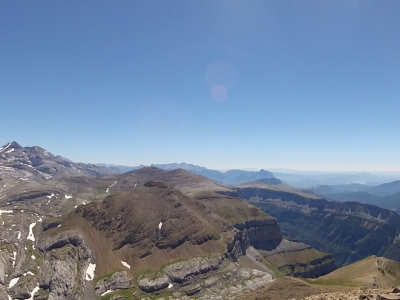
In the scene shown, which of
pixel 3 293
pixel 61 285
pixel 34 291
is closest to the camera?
pixel 3 293

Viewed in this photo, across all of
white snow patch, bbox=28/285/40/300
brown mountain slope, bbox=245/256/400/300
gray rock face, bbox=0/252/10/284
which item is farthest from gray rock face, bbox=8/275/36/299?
brown mountain slope, bbox=245/256/400/300

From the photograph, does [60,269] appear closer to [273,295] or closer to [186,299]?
[186,299]

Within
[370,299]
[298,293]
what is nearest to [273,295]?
[298,293]

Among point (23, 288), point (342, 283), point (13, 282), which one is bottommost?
point (23, 288)

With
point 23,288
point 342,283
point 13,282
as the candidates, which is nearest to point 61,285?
point 23,288

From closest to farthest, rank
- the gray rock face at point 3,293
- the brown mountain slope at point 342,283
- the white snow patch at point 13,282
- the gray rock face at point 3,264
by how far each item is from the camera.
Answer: the brown mountain slope at point 342,283, the gray rock face at point 3,293, the gray rock face at point 3,264, the white snow patch at point 13,282

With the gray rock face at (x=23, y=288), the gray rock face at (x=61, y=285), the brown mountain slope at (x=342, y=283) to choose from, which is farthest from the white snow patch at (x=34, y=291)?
the brown mountain slope at (x=342, y=283)

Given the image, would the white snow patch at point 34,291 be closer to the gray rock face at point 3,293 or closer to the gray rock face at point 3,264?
the gray rock face at point 3,293

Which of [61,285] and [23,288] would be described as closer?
[23,288]

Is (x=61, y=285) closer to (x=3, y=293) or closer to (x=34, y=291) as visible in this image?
(x=34, y=291)

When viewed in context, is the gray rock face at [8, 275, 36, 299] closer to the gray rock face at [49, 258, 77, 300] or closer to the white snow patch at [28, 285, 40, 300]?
the white snow patch at [28, 285, 40, 300]

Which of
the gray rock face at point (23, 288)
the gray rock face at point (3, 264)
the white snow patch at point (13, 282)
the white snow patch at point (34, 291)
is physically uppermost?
the gray rock face at point (3, 264)
